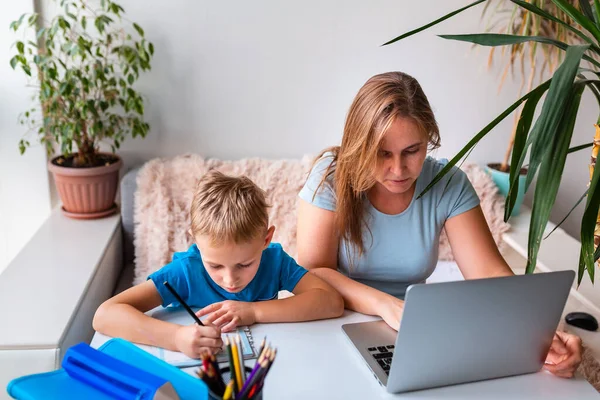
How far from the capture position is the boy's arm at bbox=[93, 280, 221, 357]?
101 centimetres

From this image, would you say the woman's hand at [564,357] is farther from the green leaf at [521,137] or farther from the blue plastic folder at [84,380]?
the blue plastic folder at [84,380]

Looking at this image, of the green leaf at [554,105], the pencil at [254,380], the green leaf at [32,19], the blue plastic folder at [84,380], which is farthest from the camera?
the green leaf at [32,19]

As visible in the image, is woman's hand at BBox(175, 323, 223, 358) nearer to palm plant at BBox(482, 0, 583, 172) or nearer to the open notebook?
the open notebook

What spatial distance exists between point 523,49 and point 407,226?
1.22 metres

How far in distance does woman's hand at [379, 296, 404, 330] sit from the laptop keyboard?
6 centimetres

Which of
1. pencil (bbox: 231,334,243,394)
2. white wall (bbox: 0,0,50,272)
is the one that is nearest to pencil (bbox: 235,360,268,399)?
pencil (bbox: 231,334,243,394)

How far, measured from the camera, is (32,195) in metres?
2.22

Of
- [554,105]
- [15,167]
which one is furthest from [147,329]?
[15,167]

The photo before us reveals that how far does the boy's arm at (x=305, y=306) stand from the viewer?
1.16 meters

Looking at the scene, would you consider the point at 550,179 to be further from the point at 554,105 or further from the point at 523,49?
the point at 523,49

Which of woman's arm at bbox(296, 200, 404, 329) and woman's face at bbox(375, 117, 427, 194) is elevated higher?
woman's face at bbox(375, 117, 427, 194)

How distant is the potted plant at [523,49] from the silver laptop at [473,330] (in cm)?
129

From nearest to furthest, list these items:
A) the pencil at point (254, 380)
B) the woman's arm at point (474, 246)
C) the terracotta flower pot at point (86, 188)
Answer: the pencil at point (254, 380), the woman's arm at point (474, 246), the terracotta flower pot at point (86, 188)

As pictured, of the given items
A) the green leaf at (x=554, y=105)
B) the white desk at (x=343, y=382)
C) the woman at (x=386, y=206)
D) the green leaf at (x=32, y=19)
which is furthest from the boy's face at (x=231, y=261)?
the green leaf at (x=32, y=19)
